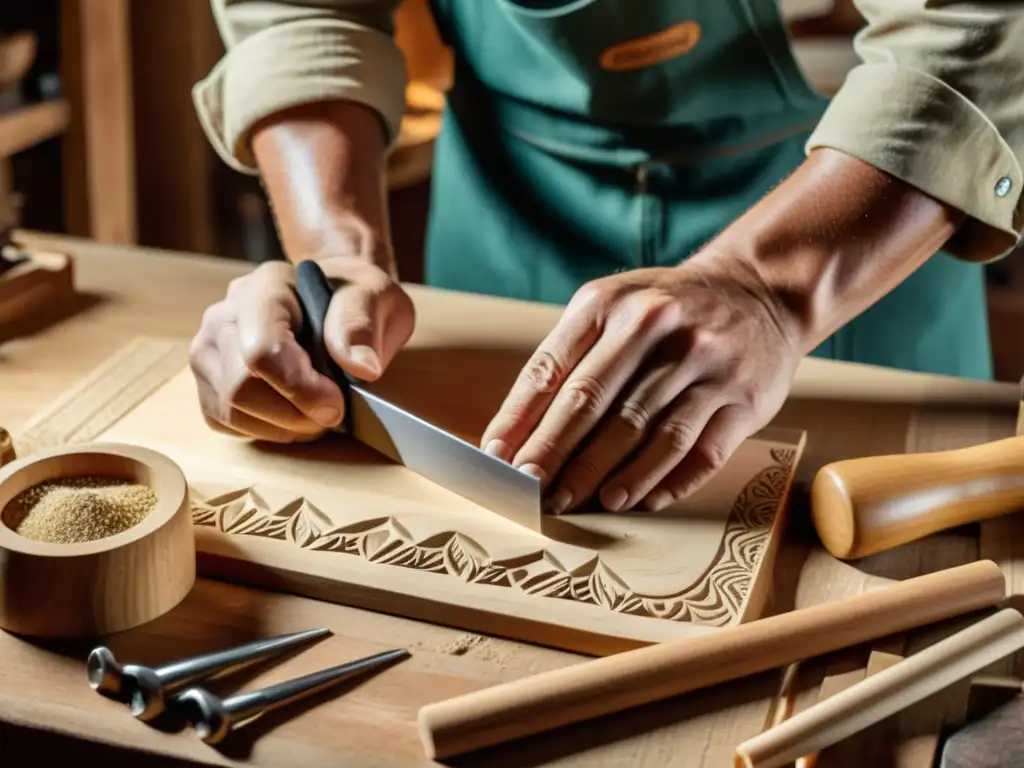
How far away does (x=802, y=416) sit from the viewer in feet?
3.50

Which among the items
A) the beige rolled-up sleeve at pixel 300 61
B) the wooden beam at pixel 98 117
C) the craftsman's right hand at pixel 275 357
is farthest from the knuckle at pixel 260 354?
the wooden beam at pixel 98 117

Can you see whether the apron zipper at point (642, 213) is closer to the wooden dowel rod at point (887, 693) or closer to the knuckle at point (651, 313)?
the knuckle at point (651, 313)

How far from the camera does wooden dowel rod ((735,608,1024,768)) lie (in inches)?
25.6

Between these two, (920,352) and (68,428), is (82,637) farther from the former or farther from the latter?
(920,352)

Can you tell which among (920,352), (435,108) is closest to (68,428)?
(435,108)

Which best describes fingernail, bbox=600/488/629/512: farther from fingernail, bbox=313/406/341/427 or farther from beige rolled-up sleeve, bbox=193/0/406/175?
beige rolled-up sleeve, bbox=193/0/406/175

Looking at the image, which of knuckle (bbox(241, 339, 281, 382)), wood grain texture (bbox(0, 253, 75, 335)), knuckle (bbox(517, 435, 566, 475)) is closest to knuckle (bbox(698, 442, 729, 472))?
knuckle (bbox(517, 435, 566, 475))

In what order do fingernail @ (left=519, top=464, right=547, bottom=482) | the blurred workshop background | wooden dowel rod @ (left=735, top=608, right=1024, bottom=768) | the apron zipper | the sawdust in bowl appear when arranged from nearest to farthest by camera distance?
wooden dowel rod @ (left=735, top=608, right=1024, bottom=768)
the sawdust in bowl
fingernail @ (left=519, top=464, right=547, bottom=482)
the apron zipper
the blurred workshop background

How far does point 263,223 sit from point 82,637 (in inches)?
75.1

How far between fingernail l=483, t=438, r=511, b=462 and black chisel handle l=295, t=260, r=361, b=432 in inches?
5.3

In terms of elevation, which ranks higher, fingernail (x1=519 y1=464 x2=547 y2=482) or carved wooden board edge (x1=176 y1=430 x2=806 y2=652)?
fingernail (x1=519 y1=464 x2=547 y2=482)

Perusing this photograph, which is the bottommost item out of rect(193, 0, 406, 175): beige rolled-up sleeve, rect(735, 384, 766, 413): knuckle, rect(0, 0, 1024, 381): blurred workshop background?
rect(0, 0, 1024, 381): blurred workshop background

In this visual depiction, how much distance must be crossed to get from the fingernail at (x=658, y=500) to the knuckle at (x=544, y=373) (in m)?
0.11

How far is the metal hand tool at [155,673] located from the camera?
2.25ft
